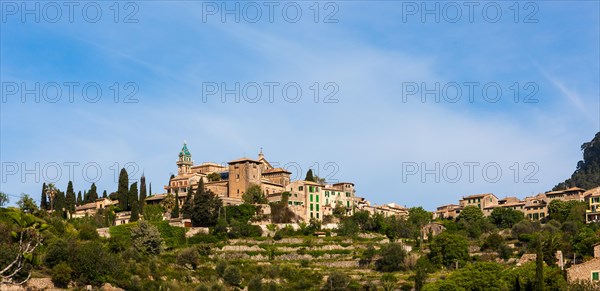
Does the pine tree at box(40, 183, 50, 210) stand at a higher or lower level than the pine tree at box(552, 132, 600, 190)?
lower

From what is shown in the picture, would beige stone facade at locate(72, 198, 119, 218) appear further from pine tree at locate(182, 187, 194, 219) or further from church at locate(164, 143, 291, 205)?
pine tree at locate(182, 187, 194, 219)

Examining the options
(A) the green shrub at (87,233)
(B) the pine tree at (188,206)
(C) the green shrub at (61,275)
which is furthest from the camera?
(B) the pine tree at (188,206)

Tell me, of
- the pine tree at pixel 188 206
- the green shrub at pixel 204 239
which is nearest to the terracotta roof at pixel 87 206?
the pine tree at pixel 188 206

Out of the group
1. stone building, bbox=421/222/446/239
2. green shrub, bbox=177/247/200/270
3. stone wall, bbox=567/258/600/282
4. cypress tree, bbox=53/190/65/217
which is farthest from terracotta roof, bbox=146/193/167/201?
stone wall, bbox=567/258/600/282

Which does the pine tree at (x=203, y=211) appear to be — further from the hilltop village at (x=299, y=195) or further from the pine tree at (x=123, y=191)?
the pine tree at (x=123, y=191)

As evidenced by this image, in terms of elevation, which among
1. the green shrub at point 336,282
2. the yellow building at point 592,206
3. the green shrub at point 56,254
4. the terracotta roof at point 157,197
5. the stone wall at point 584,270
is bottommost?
the green shrub at point 336,282

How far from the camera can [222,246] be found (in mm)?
90375

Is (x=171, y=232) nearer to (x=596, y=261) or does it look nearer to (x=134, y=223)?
(x=134, y=223)

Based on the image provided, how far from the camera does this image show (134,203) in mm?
99000

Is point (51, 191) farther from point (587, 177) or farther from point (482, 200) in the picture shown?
point (587, 177)

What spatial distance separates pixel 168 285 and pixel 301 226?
28.1 m

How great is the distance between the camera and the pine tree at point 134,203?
98.0 meters

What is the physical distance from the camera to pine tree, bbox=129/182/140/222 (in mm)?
98000

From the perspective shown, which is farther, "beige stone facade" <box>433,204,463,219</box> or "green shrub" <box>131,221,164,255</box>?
"beige stone facade" <box>433,204,463,219</box>
